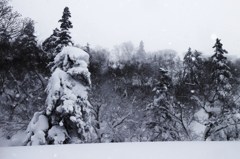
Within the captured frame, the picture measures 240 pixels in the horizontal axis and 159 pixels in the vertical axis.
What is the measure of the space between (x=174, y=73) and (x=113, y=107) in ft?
10.3

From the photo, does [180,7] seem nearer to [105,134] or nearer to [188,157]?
[105,134]

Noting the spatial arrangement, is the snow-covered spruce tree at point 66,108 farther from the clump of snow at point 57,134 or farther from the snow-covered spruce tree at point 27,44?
the snow-covered spruce tree at point 27,44

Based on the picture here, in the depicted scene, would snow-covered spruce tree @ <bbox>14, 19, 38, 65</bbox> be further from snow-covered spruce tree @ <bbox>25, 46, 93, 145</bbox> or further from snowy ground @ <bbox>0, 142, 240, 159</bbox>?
snowy ground @ <bbox>0, 142, 240, 159</bbox>

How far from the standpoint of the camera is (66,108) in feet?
21.4

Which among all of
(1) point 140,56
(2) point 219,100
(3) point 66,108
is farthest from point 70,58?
(2) point 219,100

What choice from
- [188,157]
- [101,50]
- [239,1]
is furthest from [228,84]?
[188,157]

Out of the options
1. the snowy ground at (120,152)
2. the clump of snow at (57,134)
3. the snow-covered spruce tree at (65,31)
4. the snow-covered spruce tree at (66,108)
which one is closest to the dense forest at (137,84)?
the snow-covered spruce tree at (65,31)

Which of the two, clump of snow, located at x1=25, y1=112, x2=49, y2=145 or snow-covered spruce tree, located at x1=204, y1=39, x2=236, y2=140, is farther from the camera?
snow-covered spruce tree, located at x1=204, y1=39, x2=236, y2=140

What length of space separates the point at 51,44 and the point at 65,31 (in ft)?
2.21

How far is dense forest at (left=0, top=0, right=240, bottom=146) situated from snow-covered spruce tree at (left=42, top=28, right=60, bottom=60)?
0.11ft

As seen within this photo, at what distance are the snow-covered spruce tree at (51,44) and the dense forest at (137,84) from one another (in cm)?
3

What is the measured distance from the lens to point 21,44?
877 cm

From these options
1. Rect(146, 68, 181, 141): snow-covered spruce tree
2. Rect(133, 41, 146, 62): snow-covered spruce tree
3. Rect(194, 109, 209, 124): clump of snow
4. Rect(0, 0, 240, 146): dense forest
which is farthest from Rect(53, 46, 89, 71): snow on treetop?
Rect(194, 109, 209, 124): clump of snow

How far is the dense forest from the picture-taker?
8.91 metres
